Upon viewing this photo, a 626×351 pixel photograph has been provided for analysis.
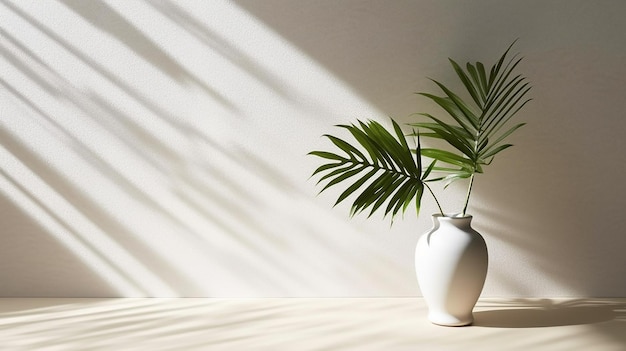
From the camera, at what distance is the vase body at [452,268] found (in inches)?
94.4

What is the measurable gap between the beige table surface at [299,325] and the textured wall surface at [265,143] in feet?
0.43

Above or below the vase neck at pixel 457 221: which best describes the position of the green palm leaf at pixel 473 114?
above

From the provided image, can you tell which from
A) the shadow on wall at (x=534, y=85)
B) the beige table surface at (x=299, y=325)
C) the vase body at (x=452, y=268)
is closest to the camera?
the beige table surface at (x=299, y=325)

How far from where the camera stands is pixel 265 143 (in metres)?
2.86

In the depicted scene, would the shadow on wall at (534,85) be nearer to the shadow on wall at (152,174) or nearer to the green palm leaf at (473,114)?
the green palm leaf at (473,114)

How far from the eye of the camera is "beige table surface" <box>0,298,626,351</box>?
7.40 ft

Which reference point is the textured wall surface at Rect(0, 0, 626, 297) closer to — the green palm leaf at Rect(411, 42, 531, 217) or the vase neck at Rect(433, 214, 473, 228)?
the green palm leaf at Rect(411, 42, 531, 217)

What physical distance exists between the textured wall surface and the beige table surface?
0.13m

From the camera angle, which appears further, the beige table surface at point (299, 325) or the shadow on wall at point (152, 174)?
the shadow on wall at point (152, 174)

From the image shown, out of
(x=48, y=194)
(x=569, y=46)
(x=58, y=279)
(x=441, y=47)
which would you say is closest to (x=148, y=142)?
(x=48, y=194)

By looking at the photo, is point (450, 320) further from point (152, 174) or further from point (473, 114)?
point (152, 174)

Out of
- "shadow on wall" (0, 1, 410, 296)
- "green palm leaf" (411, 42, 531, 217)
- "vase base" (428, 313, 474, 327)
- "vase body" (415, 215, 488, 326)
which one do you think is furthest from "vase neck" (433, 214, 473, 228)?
"shadow on wall" (0, 1, 410, 296)

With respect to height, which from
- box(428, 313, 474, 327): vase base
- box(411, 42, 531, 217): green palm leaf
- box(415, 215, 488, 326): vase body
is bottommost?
box(428, 313, 474, 327): vase base

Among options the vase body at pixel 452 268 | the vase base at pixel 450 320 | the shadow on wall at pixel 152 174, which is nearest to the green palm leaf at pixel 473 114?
the vase body at pixel 452 268
